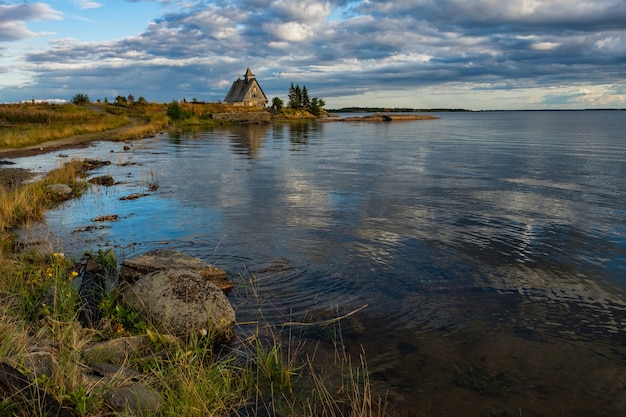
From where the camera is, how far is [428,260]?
39.4 ft

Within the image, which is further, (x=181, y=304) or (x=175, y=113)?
(x=175, y=113)

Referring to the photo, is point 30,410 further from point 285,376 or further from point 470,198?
point 470,198

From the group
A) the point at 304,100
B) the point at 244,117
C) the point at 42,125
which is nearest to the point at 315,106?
the point at 304,100

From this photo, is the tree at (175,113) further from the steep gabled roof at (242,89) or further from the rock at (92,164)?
the rock at (92,164)

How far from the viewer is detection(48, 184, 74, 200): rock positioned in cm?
1903

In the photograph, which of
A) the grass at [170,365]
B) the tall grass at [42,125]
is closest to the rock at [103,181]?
the grass at [170,365]

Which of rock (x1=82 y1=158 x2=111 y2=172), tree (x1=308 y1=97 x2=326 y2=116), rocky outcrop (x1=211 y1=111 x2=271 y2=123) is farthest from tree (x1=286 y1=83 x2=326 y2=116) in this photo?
rock (x1=82 y1=158 x2=111 y2=172)

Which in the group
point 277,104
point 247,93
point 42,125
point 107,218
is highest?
point 247,93

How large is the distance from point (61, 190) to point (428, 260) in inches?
604

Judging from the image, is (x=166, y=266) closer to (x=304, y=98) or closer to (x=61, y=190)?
(x=61, y=190)

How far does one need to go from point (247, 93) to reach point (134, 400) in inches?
4524

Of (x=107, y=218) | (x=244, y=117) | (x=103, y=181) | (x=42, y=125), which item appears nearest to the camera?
(x=107, y=218)

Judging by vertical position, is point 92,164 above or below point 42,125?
below

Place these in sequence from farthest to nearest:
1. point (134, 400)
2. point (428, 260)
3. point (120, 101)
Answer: point (120, 101)
point (428, 260)
point (134, 400)
